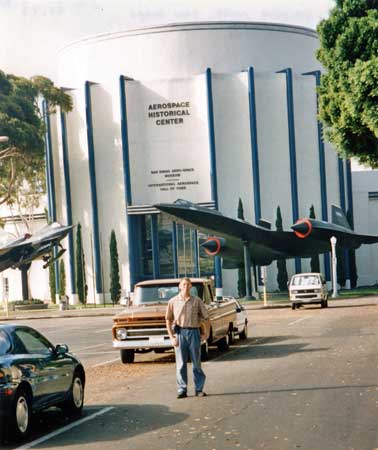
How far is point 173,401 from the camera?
13023mm

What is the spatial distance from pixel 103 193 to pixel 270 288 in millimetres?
14818

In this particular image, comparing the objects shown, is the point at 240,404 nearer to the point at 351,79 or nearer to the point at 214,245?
the point at 351,79

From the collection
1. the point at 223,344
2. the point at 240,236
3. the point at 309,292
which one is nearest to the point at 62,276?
the point at 240,236

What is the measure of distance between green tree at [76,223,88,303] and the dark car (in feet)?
178

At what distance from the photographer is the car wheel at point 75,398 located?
12.1 meters

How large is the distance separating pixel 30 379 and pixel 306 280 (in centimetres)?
3353

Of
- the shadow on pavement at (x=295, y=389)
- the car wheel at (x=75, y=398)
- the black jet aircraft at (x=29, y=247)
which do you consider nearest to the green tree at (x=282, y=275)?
the black jet aircraft at (x=29, y=247)

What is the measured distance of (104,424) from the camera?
11.3 m

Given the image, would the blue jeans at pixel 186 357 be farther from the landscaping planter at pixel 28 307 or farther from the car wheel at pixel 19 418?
the landscaping planter at pixel 28 307

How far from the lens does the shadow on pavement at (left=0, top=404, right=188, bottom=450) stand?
10.2 meters

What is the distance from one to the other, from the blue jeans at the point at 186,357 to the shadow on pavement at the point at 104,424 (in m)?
0.72

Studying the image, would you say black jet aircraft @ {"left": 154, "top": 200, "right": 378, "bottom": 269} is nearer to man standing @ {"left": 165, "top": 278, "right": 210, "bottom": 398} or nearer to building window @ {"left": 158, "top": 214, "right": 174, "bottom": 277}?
building window @ {"left": 158, "top": 214, "right": 174, "bottom": 277}

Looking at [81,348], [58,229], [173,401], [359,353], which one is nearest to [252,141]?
[58,229]

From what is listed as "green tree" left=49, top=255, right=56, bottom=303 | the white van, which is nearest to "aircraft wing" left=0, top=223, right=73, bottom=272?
"green tree" left=49, top=255, right=56, bottom=303
